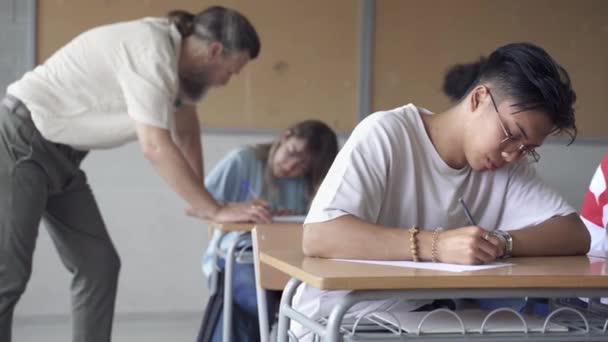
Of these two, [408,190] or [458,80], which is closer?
[408,190]

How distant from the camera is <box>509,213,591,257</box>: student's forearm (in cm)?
182

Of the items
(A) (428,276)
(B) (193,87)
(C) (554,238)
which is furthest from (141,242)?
(A) (428,276)

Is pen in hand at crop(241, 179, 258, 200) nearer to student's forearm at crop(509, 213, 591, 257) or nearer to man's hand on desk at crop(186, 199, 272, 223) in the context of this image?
man's hand on desk at crop(186, 199, 272, 223)

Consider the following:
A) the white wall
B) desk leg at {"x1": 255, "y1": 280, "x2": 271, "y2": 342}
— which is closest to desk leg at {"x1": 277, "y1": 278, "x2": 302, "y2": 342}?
desk leg at {"x1": 255, "y1": 280, "x2": 271, "y2": 342}

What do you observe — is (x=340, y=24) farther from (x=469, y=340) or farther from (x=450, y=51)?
(x=469, y=340)

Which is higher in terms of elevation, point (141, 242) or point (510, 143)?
point (510, 143)

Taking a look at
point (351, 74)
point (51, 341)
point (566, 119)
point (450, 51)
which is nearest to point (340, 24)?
point (351, 74)

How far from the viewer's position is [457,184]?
188 cm

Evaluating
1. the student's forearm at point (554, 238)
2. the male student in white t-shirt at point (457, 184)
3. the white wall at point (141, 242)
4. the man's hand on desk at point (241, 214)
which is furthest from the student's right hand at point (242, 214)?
the white wall at point (141, 242)

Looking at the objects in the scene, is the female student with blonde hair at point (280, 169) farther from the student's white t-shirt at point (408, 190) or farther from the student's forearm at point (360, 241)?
the student's forearm at point (360, 241)

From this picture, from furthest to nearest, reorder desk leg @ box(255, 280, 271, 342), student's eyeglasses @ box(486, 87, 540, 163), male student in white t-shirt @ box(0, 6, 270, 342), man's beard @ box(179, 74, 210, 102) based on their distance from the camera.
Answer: man's beard @ box(179, 74, 210, 102), male student in white t-shirt @ box(0, 6, 270, 342), desk leg @ box(255, 280, 271, 342), student's eyeglasses @ box(486, 87, 540, 163)

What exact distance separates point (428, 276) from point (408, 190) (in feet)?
1.56

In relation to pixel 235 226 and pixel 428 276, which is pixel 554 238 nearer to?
pixel 428 276

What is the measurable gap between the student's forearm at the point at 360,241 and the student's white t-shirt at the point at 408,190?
0.6 inches
